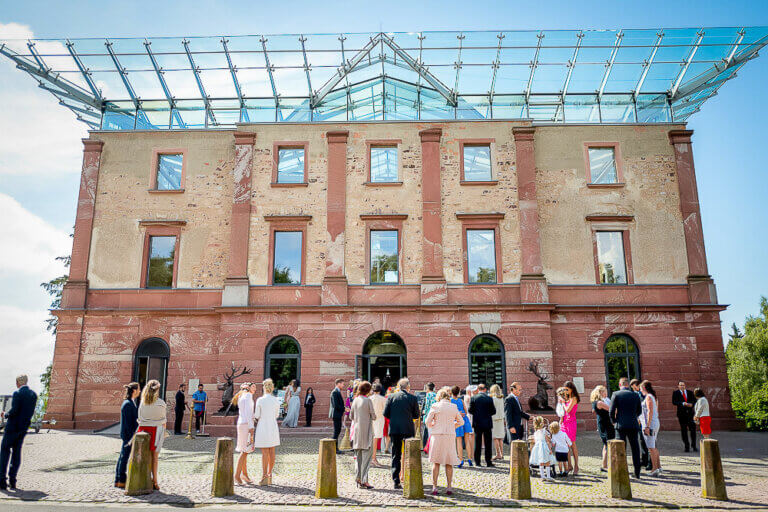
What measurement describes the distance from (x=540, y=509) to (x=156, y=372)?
692 inches

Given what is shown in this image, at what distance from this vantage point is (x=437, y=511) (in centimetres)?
881

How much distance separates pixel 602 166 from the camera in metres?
24.2

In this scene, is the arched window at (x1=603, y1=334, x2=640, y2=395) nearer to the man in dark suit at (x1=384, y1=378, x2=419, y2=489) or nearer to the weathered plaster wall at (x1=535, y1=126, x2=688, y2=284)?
the weathered plaster wall at (x1=535, y1=126, x2=688, y2=284)

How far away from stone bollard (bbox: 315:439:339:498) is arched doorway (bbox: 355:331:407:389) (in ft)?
38.2

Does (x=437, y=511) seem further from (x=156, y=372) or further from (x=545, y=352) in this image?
(x=156, y=372)

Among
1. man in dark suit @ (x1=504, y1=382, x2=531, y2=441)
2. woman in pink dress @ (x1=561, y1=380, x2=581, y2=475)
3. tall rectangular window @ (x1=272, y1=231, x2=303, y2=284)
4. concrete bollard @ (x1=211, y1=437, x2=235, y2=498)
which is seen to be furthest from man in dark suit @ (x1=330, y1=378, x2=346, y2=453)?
tall rectangular window @ (x1=272, y1=231, x2=303, y2=284)

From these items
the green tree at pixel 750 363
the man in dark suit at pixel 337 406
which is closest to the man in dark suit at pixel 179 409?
the man in dark suit at pixel 337 406

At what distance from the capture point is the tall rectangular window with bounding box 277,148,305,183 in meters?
23.9

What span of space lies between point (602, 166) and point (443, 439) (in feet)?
58.0

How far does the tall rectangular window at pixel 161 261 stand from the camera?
23422 millimetres

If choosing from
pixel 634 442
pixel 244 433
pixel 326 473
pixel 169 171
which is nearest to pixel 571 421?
pixel 634 442

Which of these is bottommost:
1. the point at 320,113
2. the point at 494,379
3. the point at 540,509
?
the point at 540,509

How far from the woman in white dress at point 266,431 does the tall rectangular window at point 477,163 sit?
14.9 meters

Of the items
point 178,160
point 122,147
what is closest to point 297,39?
point 178,160
